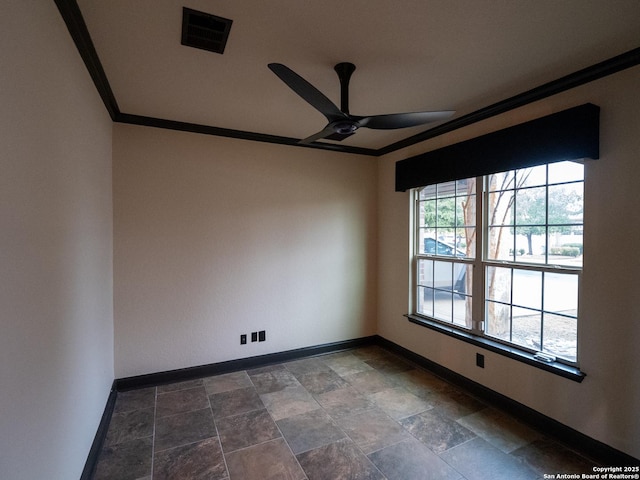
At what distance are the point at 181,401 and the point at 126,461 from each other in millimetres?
753

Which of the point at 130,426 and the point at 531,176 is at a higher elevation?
the point at 531,176

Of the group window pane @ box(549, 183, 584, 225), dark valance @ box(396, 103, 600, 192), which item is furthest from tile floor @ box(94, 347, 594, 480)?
dark valance @ box(396, 103, 600, 192)

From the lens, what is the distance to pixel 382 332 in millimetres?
4273

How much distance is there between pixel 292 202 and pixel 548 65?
2.57m

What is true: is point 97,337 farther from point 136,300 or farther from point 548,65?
point 548,65

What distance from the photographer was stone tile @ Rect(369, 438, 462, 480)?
6.57ft

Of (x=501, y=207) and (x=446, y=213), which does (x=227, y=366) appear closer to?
(x=446, y=213)

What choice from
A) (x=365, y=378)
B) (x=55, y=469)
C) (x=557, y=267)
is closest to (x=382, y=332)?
(x=365, y=378)

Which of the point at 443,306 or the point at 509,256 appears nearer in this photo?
the point at 509,256

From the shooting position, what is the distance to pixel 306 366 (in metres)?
3.61

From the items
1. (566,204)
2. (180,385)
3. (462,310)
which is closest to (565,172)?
(566,204)

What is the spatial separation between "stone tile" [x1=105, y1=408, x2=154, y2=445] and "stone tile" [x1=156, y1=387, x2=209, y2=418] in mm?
97

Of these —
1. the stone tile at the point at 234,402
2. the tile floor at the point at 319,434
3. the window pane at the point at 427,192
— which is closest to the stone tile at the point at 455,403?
the tile floor at the point at 319,434

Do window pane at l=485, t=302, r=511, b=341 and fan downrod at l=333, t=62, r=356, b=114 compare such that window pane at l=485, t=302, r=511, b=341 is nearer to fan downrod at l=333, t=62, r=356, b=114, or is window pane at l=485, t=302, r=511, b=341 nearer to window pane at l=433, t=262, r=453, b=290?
window pane at l=433, t=262, r=453, b=290
